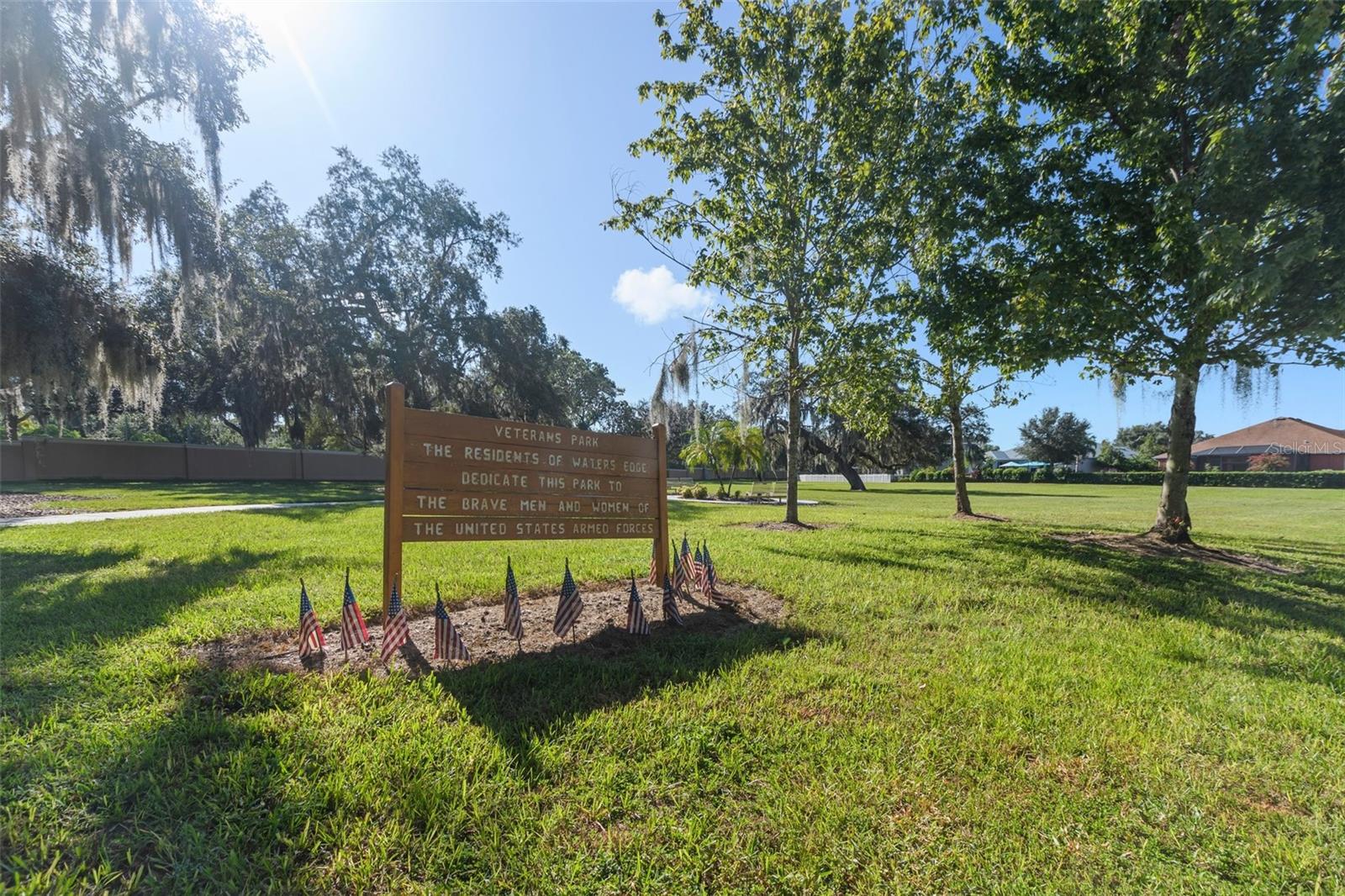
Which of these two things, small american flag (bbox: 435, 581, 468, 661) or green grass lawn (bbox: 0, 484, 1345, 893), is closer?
green grass lawn (bbox: 0, 484, 1345, 893)

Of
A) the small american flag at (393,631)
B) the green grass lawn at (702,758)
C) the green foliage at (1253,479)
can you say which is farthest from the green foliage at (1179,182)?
the green foliage at (1253,479)

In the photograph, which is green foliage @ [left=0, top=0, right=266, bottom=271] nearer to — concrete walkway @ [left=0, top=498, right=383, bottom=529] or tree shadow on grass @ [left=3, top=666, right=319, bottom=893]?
concrete walkway @ [left=0, top=498, right=383, bottom=529]

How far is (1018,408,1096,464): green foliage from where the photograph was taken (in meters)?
58.4

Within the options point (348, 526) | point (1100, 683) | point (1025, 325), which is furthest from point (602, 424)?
point (1100, 683)

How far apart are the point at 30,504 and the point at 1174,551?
21194mm

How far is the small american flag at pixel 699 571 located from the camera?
5.26 m

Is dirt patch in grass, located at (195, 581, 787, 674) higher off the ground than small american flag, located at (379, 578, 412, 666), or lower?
lower

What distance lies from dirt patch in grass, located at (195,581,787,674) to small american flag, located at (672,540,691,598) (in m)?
0.09

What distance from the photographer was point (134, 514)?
11.0m

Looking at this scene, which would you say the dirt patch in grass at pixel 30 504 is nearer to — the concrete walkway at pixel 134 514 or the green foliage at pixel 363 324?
the concrete walkway at pixel 134 514

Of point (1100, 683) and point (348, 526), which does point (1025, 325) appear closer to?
point (1100, 683)

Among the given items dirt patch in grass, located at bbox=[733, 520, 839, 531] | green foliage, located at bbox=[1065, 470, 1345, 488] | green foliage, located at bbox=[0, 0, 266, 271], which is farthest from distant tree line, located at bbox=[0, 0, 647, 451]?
green foliage, located at bbox=[1065, 470, 1345, 488]

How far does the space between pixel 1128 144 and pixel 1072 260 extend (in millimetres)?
1300

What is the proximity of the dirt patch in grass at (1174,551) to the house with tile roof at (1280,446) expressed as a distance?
49651mm
